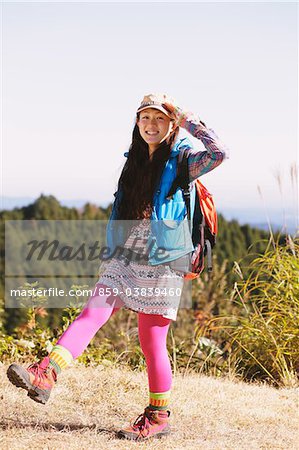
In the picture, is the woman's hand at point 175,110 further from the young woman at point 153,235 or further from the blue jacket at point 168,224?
the blue jacket at point 168,224

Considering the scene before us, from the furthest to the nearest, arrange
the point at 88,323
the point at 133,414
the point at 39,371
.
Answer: the point at 133,414
the point at 88,323
the point at 39,371

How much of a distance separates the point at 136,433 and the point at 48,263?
6.21 meters

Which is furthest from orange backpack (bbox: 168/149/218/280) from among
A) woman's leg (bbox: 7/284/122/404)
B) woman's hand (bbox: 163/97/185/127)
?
woman's leg (bbox: 7/284/122/404)

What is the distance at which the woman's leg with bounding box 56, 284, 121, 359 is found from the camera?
3.70m

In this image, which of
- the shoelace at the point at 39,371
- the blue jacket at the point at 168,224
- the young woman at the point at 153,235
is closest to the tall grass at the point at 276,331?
the young woman at the point at 153,235

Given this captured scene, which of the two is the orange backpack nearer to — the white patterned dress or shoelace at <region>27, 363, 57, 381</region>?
the white patterned dress

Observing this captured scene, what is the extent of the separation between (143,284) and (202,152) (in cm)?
73

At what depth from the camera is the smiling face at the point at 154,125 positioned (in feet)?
12.8

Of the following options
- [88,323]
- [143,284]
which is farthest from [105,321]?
[143,284]

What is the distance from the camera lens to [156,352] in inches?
156

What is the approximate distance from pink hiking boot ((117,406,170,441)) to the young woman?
0.61 ft

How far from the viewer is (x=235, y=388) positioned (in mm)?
5641

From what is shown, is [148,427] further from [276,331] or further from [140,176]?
[276,331]

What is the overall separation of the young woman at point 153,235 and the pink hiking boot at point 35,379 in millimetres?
243
